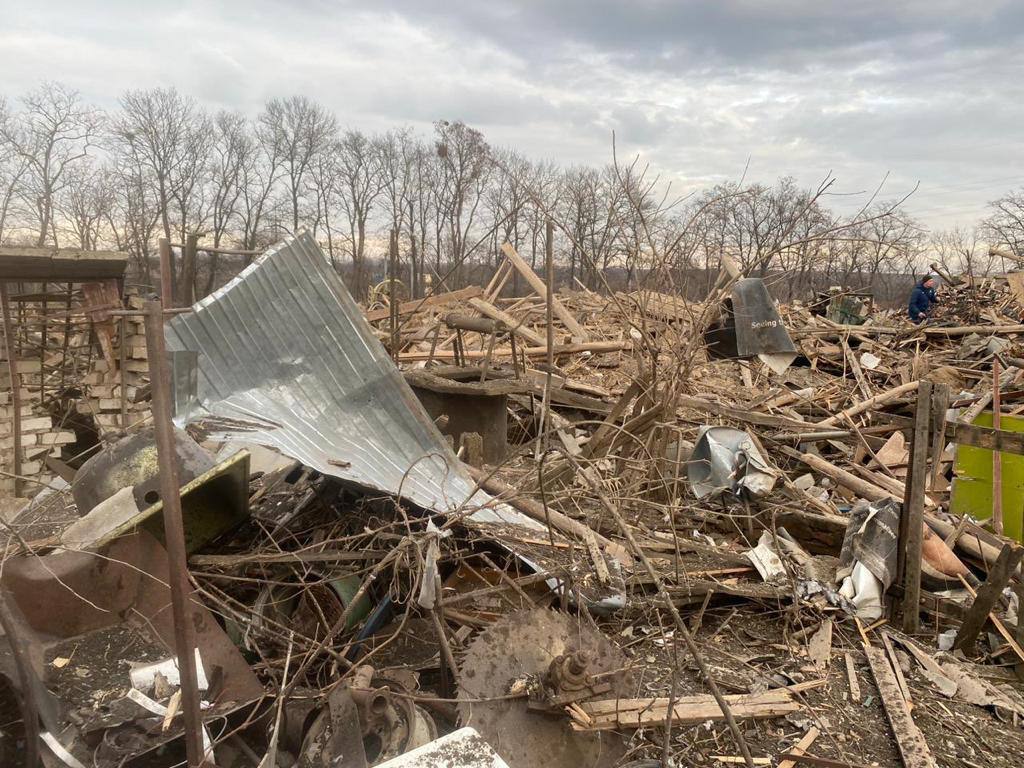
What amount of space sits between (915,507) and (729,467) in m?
2.28

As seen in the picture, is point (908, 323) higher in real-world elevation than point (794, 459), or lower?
higher

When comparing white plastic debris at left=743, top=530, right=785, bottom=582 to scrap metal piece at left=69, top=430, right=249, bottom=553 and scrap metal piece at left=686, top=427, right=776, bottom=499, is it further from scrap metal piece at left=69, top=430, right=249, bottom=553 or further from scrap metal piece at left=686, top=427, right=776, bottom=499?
scrap metal piece at left=69, top=430, right=249, bottom=553

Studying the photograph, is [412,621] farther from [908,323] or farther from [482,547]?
[908,323]

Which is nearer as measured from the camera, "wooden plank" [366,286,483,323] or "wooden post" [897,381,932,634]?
"wooden post" [897,381,932,634]

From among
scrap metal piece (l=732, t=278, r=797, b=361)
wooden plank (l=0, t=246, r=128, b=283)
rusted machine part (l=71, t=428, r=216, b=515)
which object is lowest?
rusted machine part (l=71, t=428, r=216, b=515)

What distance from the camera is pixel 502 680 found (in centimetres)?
312

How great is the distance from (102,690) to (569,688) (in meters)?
2.09

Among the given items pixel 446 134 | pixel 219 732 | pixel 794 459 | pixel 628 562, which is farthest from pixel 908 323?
pixel 446 134

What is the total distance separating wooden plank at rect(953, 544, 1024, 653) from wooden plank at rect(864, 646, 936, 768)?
1.87 feet

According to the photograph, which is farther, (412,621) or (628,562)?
(628,562)

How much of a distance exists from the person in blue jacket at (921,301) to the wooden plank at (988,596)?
39.2 ft

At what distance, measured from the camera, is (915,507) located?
176 inches

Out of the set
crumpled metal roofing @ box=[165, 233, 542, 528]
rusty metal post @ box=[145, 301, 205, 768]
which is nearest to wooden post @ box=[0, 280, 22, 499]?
crumpled metal roofing @ box=[165, 233, 542, 528]

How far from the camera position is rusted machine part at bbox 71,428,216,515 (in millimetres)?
3916
